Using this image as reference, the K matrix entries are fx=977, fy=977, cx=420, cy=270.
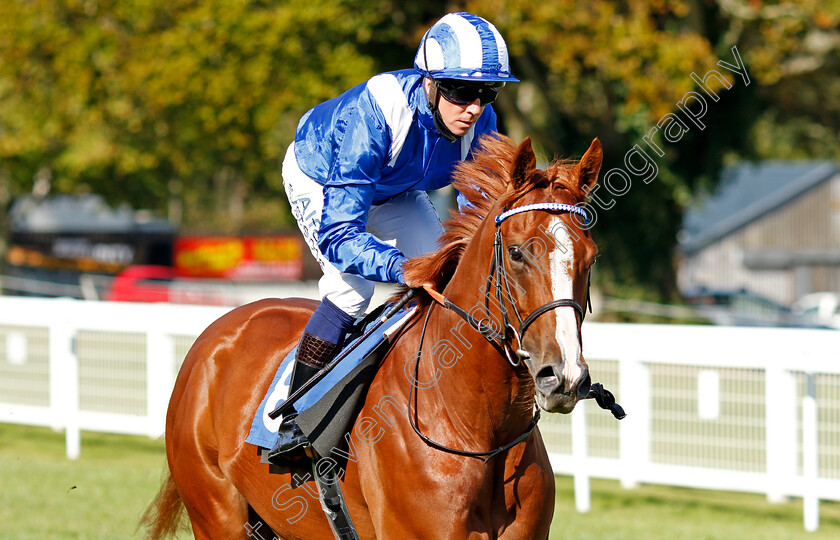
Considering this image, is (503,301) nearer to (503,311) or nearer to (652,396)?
(503,311)

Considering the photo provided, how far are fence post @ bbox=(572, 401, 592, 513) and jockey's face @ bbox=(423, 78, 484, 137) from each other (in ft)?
10.6

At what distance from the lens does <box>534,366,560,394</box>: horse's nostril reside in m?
2.16

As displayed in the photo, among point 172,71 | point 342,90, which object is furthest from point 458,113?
point 172,71

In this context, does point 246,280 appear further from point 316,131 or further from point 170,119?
point 316,131

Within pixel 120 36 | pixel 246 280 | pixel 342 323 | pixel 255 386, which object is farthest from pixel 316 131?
pixel 246 280

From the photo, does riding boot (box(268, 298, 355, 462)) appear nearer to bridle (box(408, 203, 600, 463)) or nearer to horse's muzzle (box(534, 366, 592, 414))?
bridle (box(408, 203, 600, 463))

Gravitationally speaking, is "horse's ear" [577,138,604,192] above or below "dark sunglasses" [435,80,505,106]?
below

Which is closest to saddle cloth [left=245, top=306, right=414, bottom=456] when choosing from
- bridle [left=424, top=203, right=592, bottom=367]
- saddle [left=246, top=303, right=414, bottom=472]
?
saddle [left=246, top=303, right=414, bottom=472]

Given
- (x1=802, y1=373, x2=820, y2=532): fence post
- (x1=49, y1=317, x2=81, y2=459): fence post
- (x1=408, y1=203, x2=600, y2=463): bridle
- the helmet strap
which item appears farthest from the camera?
(x1=49, y1=317, x2=81, y2=459): fence post

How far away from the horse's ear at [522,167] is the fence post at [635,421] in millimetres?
3463

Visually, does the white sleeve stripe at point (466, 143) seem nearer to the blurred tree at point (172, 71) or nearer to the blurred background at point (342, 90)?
the blurred background at point (342, 90)

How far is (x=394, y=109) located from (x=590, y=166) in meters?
0.69

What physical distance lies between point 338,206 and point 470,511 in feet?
3.15

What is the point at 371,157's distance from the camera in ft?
9.52
